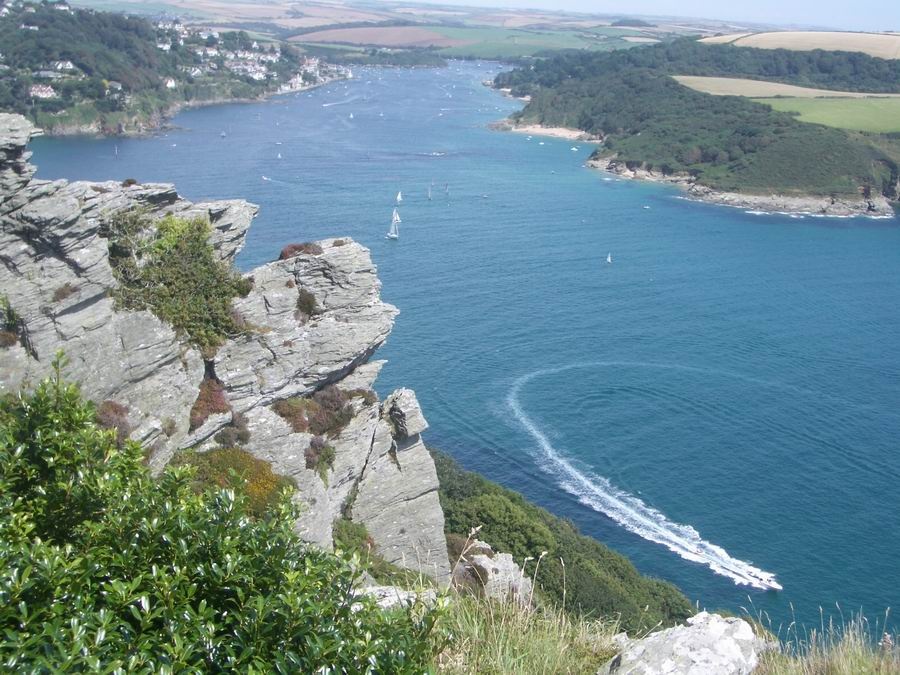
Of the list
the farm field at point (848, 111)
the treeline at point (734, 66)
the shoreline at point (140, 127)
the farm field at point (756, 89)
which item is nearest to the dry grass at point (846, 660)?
the shoreline at point (140, 127)

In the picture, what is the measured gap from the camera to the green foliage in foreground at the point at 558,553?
68.2 ft

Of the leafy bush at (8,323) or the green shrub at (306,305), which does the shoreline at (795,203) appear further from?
the leafy bush at (8,323)

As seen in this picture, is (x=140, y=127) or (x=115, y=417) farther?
(x=140, y=127)

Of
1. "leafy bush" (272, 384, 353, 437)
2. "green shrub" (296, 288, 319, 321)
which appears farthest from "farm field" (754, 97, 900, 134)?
"leafy bush" (272, 384, 353, 437)

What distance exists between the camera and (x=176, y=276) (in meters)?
17.7

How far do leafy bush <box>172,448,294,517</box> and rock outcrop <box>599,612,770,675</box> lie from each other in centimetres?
1003

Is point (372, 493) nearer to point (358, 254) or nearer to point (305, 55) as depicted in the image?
point (358, 254)

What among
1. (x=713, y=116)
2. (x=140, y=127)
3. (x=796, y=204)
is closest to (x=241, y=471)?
(x=796, y=204)

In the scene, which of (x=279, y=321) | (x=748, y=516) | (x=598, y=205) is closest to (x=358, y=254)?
(x=279, y=321)

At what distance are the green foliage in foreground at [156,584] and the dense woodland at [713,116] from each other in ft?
299

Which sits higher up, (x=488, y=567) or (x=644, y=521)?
(x=488, y=567)

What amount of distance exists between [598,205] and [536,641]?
243 feet

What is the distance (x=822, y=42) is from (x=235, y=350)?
169899mm

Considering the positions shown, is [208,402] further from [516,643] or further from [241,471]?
[516,643]
